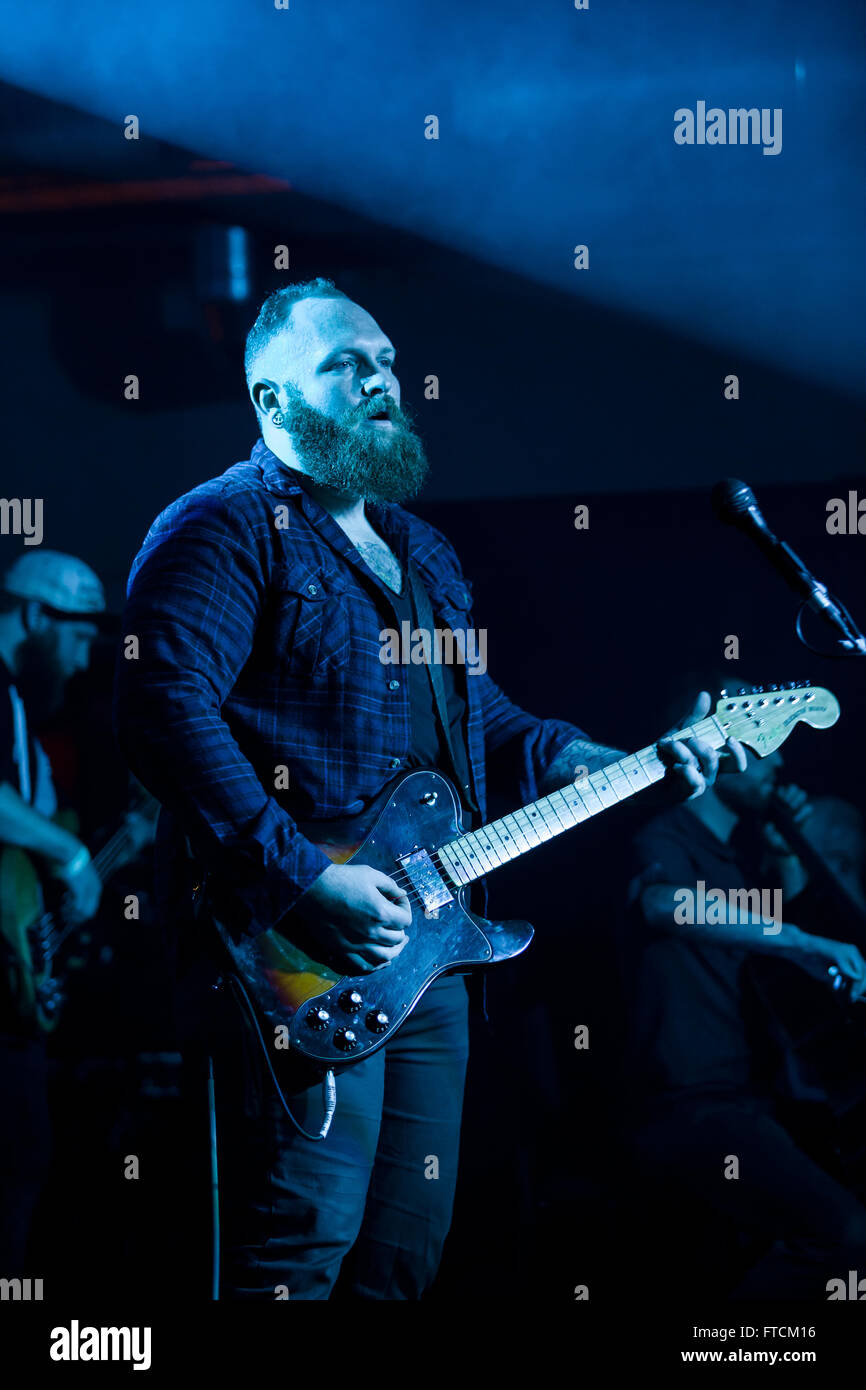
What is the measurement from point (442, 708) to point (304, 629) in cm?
33

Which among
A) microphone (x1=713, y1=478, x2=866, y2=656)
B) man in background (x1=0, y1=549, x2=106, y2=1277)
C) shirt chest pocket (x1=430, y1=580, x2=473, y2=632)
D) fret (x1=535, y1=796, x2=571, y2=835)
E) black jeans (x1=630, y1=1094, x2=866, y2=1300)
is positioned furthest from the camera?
man in background (x1=0, y1=549, x2=106, y2=1277)

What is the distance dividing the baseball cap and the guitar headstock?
5.94 feet

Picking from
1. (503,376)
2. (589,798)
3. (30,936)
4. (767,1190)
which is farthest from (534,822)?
(30,936)

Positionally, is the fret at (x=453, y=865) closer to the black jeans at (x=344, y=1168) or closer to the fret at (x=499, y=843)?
the fret at (x=499, y=843)

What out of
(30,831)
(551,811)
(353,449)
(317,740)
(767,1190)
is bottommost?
(767,1190)

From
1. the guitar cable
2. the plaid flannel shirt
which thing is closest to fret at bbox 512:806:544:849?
the plaid flannel shirt

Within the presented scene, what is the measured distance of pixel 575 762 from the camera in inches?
90.1

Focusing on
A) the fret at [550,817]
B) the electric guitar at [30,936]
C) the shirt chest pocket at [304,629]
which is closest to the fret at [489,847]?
the fret at [550,817]

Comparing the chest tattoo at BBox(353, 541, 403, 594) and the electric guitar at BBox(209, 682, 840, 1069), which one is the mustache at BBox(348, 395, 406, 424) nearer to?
the chest tattoo at BBox(353, 541, 403, 594)

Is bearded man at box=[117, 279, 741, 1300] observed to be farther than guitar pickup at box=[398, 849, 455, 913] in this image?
No

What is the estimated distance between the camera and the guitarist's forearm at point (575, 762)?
88.9 inches

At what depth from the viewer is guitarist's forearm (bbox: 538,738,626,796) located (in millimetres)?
2258

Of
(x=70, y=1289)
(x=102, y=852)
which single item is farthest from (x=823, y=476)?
(x=70, y=1289)

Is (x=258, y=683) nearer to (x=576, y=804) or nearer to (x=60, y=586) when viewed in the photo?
(x=576, y=804)
